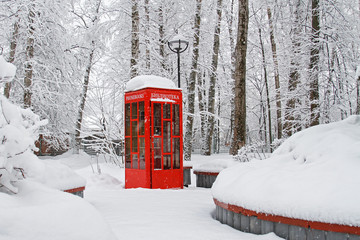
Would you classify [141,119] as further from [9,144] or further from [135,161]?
[9,144]

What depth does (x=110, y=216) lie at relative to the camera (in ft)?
16.9

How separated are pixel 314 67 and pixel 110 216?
734 centimetres

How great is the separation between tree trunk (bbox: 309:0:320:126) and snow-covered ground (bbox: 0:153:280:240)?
447cm

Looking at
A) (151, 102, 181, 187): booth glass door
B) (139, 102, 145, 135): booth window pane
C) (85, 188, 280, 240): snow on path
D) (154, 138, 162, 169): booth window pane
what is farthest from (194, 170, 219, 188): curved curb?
(139, 102, 145, 135): booth window pane

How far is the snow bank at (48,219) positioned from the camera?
2387 mm

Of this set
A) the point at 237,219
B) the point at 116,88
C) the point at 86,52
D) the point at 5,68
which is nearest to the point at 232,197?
the point at 237,219

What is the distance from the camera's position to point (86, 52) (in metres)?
19.8

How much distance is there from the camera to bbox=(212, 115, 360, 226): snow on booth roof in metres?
3.34

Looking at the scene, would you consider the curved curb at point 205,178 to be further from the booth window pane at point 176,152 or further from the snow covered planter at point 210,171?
the booth window pane at point 176,152

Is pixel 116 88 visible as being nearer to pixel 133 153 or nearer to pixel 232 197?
pixel 133 153

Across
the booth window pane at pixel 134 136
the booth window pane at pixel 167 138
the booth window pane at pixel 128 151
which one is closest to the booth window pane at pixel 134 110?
the booth window pane at pixel 134 136

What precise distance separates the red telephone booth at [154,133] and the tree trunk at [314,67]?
3.97m

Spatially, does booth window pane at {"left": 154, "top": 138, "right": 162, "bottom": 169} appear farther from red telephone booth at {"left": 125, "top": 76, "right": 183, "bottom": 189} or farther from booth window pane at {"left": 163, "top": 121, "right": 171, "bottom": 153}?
booth window pane at {"left": 163, "top": 121, "right": 171, "bottom": 153}

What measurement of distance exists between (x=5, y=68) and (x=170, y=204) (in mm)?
3776
